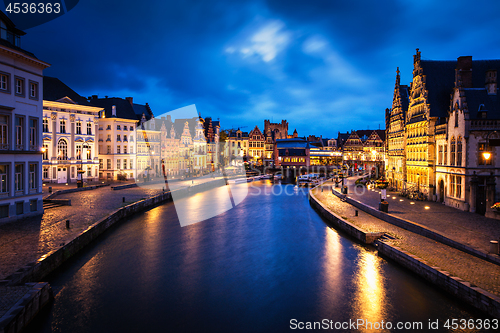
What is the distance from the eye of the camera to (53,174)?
1762 inches

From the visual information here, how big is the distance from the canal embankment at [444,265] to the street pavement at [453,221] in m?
1.20

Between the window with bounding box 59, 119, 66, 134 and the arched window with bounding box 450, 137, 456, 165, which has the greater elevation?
the window with bounding box 59, 119, 66, 134

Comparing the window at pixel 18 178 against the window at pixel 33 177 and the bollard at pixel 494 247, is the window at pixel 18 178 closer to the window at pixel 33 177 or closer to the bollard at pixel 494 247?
the window at pixel 33 177

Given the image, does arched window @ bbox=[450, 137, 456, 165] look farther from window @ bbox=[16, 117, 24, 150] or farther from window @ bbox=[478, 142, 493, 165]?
window @ bbox=[16, 117, 24, 150]

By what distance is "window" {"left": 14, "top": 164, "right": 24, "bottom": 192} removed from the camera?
21.4m

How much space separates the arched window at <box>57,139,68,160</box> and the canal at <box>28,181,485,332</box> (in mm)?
28338

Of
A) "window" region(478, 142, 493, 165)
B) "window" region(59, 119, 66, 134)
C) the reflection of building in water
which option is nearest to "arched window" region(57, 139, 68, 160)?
"window" region(59, 119, 66, 134)

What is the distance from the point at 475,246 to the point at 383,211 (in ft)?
32.0

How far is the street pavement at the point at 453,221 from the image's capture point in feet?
53.6

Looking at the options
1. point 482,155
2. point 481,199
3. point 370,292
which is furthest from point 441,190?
point 370,292

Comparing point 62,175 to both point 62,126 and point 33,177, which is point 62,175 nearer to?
point 62,126

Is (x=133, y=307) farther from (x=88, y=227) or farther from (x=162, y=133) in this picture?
(x=162, y=133)

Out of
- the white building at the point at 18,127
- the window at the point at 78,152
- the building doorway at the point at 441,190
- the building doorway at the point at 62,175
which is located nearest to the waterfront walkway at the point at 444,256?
the building doorway at the point at 441,190

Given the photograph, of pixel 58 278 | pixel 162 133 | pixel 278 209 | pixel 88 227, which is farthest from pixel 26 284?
pixel 162 133
